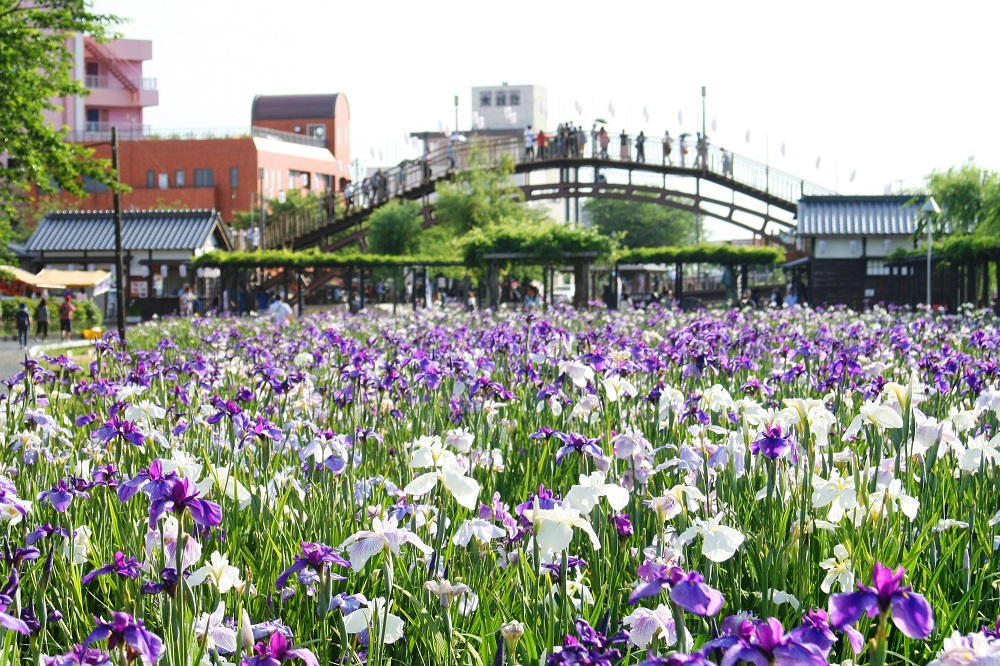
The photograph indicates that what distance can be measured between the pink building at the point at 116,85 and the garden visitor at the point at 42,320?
129 feet

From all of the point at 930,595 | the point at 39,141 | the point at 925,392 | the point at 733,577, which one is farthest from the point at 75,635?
the point at 39,141

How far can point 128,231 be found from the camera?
45.4 metres

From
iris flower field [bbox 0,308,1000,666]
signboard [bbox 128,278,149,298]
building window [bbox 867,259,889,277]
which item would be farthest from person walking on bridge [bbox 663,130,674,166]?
iris flower field [bbox 0,308,1000,666]

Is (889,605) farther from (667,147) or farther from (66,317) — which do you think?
(667,147)

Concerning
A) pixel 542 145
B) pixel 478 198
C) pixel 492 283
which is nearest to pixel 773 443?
pixel 492 283

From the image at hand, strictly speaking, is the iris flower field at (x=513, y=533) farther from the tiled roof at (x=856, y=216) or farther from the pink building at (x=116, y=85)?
the pink building at (x=116, y=85)

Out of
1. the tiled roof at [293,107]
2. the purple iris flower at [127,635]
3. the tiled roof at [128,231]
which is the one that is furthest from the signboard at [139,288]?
the purple iris flower at [127,635]

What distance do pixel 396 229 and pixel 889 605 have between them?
48.3m

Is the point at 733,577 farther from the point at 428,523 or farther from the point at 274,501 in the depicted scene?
the point at 274,501

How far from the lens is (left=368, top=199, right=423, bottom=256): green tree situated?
49188 mm

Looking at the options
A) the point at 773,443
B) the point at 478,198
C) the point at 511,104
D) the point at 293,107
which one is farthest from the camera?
the point at 511,104

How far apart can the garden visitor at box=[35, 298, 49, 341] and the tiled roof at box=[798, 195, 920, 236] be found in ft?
74.5

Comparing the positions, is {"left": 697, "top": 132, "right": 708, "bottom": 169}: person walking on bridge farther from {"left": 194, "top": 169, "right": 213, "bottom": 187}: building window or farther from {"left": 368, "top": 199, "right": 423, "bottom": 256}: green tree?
{"left": 194, "top": 169, "right": 213, "bottom": 187}: building window

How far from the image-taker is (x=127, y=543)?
11.9ft
